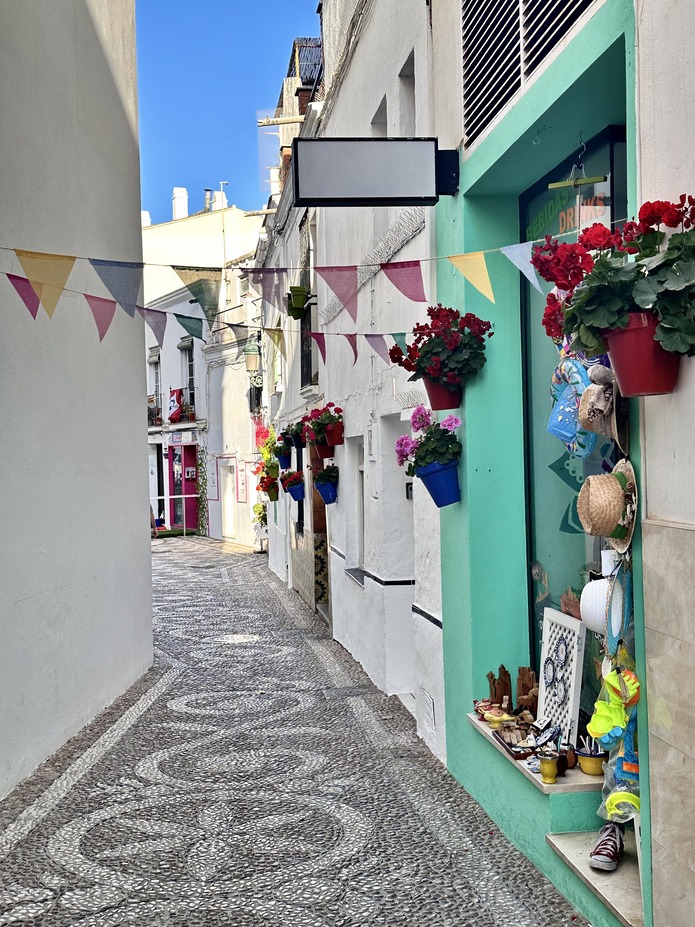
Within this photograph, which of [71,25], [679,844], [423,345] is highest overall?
[71,25]

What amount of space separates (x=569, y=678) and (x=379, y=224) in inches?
175

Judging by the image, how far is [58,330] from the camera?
6.82 metres

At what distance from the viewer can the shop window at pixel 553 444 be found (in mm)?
4016

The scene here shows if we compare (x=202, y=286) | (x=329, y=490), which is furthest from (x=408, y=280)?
(x=329, y=490)

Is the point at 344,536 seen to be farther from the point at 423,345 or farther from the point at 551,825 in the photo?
the point at 551,825

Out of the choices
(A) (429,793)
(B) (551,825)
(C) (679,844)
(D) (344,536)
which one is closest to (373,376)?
(D) (344,536)

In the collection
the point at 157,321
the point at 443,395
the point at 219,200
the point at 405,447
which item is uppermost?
the point at 219,200

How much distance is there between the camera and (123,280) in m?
5.92

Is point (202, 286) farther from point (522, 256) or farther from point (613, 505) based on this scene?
point (613, 505)

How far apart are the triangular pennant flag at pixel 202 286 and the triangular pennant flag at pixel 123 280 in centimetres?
30

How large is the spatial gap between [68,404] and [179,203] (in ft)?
90.0

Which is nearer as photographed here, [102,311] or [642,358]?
[642,358]

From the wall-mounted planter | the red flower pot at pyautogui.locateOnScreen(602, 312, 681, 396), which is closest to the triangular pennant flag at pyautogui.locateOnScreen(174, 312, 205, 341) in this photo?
the red flower pot at pyautogui.locateOnScreen(602, 312, 681, 396)

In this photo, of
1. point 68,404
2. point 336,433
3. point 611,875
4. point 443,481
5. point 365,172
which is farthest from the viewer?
point 336,433
